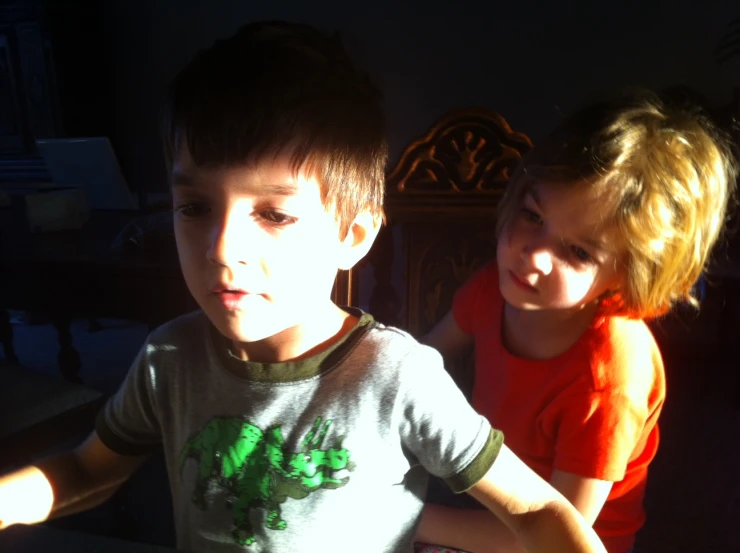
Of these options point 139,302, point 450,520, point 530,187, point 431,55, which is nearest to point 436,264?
point 530,187

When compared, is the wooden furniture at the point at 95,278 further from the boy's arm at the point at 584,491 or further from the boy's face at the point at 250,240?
the boy's arm at the point at 584,491

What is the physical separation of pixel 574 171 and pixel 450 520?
0.54 m

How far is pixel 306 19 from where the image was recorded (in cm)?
288

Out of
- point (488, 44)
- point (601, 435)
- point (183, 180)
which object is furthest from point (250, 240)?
point (488, 44)

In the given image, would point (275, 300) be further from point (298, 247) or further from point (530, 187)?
point (530, 187)

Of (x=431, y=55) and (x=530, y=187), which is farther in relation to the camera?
(x=431, y=55)

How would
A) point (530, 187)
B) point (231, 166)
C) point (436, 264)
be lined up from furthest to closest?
point (436, 264), point (530, 187), point (231, 166)

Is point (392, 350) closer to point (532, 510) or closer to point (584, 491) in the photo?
point (532, 510)

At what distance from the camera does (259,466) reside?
0.68m

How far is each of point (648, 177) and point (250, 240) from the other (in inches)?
20.2

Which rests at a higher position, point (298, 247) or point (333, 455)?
point (298, 247)

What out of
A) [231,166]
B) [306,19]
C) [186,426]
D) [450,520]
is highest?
[306,19]

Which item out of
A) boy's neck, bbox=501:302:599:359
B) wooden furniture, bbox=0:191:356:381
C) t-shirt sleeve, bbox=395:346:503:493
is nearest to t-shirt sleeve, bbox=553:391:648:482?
boy's neck, bbox=501:302:599:359

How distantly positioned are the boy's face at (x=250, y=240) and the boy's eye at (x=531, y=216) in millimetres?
343
